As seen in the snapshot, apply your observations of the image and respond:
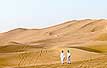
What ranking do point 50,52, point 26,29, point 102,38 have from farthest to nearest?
point 26,29
point 102,38
point 50,52

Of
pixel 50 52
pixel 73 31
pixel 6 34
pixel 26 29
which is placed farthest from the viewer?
pixel 26 29

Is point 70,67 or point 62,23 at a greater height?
point 62,23

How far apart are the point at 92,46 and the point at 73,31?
32147 millimetres

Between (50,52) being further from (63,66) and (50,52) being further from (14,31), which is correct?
(14,31)

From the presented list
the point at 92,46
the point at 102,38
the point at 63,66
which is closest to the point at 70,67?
the point at 63,66

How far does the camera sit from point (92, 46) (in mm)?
33469

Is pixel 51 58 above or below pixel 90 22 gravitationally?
below

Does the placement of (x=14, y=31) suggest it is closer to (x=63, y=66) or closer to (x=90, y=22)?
(x=90, y=22)

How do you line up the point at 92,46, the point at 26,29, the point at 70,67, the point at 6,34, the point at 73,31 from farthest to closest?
the point at 26,29, the point at 6,34, the point at 73,31, the point at 92,46, the point at 70,67

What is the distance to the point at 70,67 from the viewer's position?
17.9 metres

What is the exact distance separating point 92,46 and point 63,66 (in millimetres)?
15350

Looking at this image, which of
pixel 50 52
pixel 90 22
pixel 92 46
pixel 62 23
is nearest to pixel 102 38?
pixel 92 46

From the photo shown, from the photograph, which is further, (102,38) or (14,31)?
(14,31)

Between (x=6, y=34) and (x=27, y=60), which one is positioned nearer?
(x=27, y=60)
